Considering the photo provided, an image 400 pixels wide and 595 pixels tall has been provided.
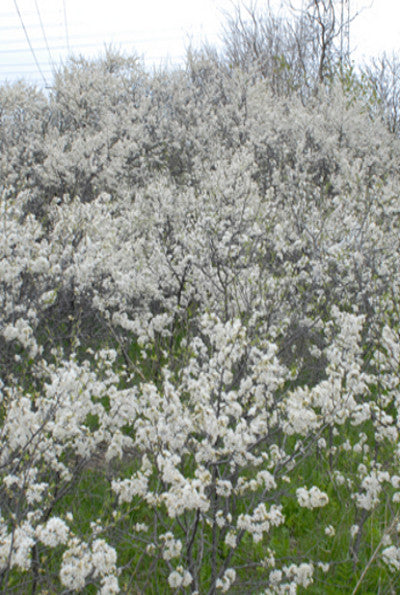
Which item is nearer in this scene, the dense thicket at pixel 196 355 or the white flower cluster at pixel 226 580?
the white flower cluster at pixel 226 580

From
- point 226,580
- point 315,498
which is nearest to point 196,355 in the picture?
point 315,498

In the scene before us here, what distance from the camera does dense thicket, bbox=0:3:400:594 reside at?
3.09m

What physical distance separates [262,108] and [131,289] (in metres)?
10.9

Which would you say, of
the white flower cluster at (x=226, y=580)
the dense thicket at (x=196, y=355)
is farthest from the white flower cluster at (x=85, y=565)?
the white flower cluster at (x=226, y=580)

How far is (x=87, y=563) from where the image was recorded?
98.0 inches

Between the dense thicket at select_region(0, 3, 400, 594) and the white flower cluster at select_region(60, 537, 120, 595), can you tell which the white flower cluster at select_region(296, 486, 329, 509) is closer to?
the dense thicket at select_region(0, 3, 400, 594)

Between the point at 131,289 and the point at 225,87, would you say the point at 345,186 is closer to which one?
the point at 131,289

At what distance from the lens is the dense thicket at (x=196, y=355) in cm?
309

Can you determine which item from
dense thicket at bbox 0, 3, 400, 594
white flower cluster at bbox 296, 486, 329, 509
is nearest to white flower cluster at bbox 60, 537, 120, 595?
dense thicket at bbox 0, 3, 400, 594

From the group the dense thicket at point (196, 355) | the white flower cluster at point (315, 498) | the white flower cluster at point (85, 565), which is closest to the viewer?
the white flower cluster at point (85, 565)

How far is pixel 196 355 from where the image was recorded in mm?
4000

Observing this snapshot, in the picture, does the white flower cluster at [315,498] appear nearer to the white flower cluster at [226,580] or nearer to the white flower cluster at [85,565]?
the white flower cluster at [226,580]

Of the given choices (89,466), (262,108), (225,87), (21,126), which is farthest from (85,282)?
(225,87)

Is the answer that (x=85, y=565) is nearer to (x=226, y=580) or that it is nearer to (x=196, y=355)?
(x=226, y=580)
